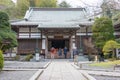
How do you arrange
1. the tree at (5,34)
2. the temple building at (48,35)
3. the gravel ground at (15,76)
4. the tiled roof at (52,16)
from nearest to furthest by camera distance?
1. the gravel ground at (15,76)
2. the tree at (5,34)
3. the temple building at (48,35)
4. the tiled roof at (52,16)

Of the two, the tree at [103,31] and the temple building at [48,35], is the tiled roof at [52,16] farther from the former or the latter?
the tree at [103,31]

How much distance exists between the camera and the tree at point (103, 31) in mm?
35969

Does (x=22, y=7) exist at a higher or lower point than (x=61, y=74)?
higher

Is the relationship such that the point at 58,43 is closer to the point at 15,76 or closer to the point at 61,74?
the point at 61,74

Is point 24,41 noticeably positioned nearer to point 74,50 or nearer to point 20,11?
point 74,50

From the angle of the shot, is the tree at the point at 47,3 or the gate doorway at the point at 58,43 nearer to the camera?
the gate doorway at the point at 58,43

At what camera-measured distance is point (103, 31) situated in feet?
119

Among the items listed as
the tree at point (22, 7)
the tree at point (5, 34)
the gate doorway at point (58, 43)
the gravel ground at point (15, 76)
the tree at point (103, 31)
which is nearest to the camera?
the gravel ground at point (15, 76)

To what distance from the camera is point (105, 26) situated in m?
36.3

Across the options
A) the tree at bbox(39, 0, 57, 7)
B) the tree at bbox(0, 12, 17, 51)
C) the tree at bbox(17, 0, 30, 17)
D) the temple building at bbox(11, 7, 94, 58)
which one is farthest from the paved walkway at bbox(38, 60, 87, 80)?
the tree at bbox(39, 0, 57, 7)

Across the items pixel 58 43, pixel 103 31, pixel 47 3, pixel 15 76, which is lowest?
pixel 15 76

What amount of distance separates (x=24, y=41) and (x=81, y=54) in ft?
25.6

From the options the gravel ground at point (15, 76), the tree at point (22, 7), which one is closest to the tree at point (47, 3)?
the tree at point (22, 7)

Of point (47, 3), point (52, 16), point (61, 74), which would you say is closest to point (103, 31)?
point (52, 16)
